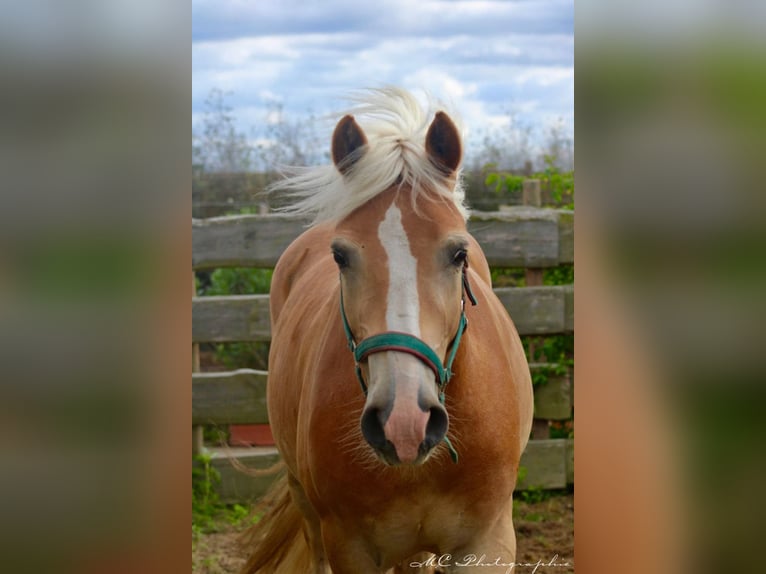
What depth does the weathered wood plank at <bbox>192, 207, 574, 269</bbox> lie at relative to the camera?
Result: 11.6 ft

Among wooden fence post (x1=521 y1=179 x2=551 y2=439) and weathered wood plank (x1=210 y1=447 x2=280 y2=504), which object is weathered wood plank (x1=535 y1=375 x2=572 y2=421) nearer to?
wooden fence post (x1=521 y1=179 x2=551 y2=439)

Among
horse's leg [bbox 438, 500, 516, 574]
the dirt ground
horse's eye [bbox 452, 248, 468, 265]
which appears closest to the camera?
horse's eye [bbox 452, 248, 468, 265]

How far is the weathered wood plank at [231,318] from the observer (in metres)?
3.66

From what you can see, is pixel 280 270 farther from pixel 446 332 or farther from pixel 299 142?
pixel 446 332

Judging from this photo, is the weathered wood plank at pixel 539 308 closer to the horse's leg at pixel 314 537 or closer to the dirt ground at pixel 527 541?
the dirt ground at pixel 527 541

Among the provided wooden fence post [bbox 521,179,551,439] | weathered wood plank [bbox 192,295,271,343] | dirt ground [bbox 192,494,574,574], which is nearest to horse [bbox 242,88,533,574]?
A: dirt ground [bbox 192,494,574,574]

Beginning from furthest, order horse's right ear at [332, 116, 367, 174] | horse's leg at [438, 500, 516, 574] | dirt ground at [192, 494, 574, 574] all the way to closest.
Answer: dirt ground at [192, 494, 574, 574] < horse's leg at [438, 500, 516, 574] < horse's right ear at [332, 116, 367, 174]

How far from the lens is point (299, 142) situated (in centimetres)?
256

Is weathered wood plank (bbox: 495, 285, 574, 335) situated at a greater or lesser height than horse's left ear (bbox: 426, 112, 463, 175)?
lesser

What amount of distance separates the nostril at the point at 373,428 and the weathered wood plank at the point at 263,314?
2088mm

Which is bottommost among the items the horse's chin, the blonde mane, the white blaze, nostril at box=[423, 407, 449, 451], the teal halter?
the horse's chin

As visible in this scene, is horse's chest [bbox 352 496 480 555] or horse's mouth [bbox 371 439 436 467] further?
horse's chest [bbox 352 496 480 555]

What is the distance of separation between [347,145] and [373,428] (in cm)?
72
